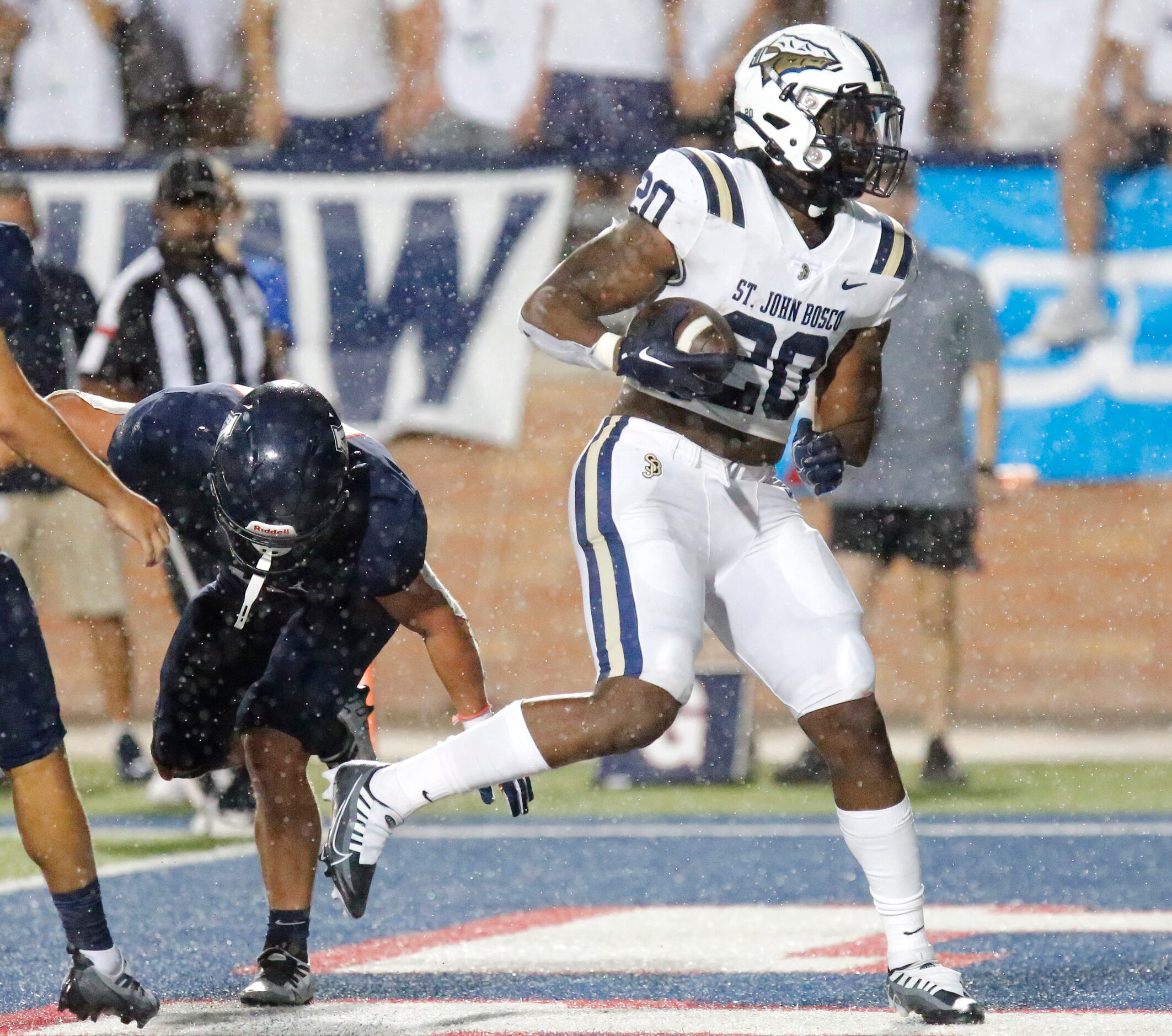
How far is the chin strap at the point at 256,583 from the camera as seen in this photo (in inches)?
141

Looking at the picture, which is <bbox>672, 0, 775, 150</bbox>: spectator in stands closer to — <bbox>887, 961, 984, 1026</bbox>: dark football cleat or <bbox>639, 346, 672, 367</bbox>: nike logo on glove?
<bbox>639, 346, 672, 367</bbox>: nike logo on glove

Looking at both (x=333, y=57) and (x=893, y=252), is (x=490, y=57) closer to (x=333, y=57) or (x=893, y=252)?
(x=333, y=57)

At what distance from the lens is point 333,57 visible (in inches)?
370

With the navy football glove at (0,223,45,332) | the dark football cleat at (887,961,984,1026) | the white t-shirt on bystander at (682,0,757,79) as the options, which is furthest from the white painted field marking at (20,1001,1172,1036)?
the white t-shirt on bystander at (682,0,757,79)

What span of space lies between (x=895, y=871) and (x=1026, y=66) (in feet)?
20.4

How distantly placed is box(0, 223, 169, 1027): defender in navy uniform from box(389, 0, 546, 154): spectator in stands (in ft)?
19.1

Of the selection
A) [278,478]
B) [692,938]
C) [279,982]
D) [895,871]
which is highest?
[278,478]

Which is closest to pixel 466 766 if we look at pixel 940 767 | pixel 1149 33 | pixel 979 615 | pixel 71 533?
pixel 940 767

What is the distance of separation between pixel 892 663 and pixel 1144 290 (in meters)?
1.91

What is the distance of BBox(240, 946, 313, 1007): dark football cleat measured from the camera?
148 inches

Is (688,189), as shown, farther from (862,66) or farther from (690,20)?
(690,20)

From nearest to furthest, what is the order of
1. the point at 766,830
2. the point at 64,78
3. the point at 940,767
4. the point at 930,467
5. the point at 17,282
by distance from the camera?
the point at 17,282
the point at 766,830
the point at 940,767
the point at 930,467
the point at 64,78

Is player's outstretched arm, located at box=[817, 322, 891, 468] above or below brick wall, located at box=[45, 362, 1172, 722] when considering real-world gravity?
above

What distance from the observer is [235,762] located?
160 inches
